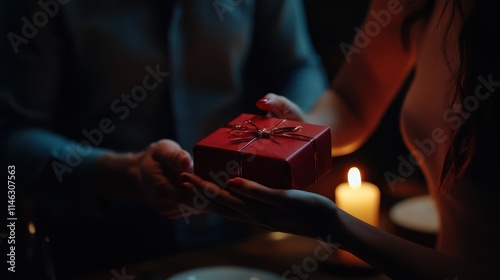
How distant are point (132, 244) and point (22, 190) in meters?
0.23

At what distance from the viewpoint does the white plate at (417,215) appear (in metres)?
0.91

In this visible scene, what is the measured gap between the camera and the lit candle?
933mm

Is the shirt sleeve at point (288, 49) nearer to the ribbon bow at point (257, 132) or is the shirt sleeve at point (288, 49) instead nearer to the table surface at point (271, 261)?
→ the table surface at point (271, 261)

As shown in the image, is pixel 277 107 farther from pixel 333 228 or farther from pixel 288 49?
pixel 288 49

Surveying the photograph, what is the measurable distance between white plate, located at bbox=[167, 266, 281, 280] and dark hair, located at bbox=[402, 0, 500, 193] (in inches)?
10.5

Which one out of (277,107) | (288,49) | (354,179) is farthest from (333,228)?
(288,49)

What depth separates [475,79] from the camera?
2.18 feet

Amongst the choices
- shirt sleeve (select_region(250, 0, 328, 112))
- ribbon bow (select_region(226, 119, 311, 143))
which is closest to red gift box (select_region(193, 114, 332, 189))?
ribbon bow (select_region(226, 119, 311, 143))

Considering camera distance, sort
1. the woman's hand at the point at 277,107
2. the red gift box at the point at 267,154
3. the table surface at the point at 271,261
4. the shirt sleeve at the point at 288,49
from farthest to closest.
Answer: the shirt sleeve at the point at 288,49
the table surface at the point at 271,261
the woman's hand at the point at 277,107
the red gift box at the point at 267,154

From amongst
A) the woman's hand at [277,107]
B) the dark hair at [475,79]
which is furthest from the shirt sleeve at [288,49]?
the dark hair at [475,79]

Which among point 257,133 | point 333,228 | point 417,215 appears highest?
point 257,133

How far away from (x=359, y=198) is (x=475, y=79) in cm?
32

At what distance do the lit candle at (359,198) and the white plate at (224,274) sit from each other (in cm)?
19

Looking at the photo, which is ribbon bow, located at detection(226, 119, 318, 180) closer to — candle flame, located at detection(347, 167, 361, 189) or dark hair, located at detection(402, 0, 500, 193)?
dark hair, located at detection(402, 0, 500, 193)
